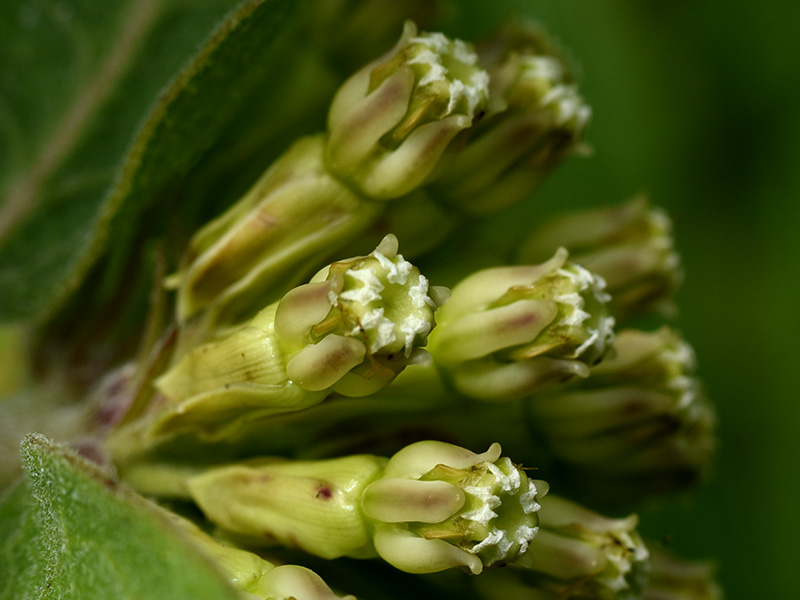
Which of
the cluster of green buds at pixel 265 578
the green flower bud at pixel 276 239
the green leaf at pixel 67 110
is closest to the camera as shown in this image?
the cluster of green buds at pixel 265 578

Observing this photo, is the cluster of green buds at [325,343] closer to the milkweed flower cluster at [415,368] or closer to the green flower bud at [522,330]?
the milkweed flower cluster at [415,368]

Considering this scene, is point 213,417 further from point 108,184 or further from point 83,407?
point 108,184

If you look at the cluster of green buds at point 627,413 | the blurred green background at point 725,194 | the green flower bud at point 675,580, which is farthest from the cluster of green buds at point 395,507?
the blurred green background at point 725,194

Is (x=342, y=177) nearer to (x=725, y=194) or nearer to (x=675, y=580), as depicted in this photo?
(x=675, y=580)

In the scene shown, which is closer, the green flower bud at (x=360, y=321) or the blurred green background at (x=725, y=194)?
the green flower bud at (x=360, y=321)

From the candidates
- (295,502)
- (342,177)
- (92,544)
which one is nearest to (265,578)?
(295,502)

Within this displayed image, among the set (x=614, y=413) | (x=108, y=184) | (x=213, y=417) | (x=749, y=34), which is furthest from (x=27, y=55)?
(x=749, y=34)
